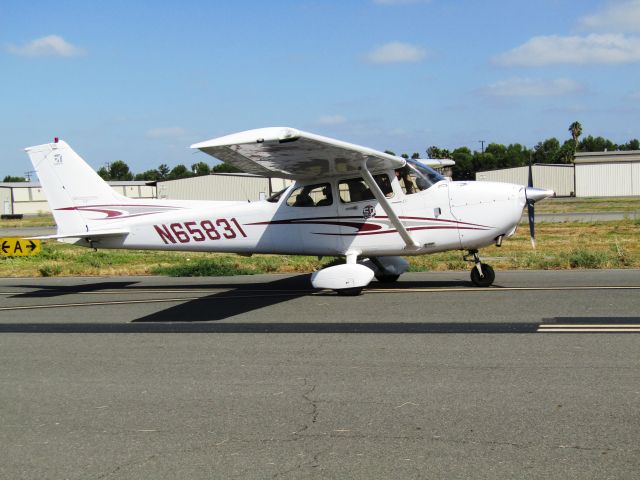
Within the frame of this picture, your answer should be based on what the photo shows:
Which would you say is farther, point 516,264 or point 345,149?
point 516,264

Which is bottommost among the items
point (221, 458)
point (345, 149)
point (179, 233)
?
point (221, 458)

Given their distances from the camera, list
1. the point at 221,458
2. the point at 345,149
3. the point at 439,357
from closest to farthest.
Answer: the point at 221,458 → the point at 439,357 → the point at 345,149

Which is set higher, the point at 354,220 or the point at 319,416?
the point at 354,220

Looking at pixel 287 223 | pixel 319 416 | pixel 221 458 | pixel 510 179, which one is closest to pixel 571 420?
pixel 319 416

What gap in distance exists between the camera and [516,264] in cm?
1549

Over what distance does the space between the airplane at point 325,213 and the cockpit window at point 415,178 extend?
2 centimetres

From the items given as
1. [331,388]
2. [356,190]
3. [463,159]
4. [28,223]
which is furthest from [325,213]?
[463,159]

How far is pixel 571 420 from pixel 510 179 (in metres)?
80.7

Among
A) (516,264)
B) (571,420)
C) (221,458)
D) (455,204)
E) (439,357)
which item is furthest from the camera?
(516,264)

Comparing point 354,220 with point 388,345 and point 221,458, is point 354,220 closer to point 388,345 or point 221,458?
point 388,345

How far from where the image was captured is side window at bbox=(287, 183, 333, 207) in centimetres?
1254

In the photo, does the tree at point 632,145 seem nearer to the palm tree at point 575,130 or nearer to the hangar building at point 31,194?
the palm tree at point 575,130

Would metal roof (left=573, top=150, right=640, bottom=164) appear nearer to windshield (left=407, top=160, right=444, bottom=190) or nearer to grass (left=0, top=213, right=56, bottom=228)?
grass (left=0, top=213, right=56, bottom=228)

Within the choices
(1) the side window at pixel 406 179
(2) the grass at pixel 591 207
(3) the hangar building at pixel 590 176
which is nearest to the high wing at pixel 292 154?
(1) the side window at pixel 406 179
